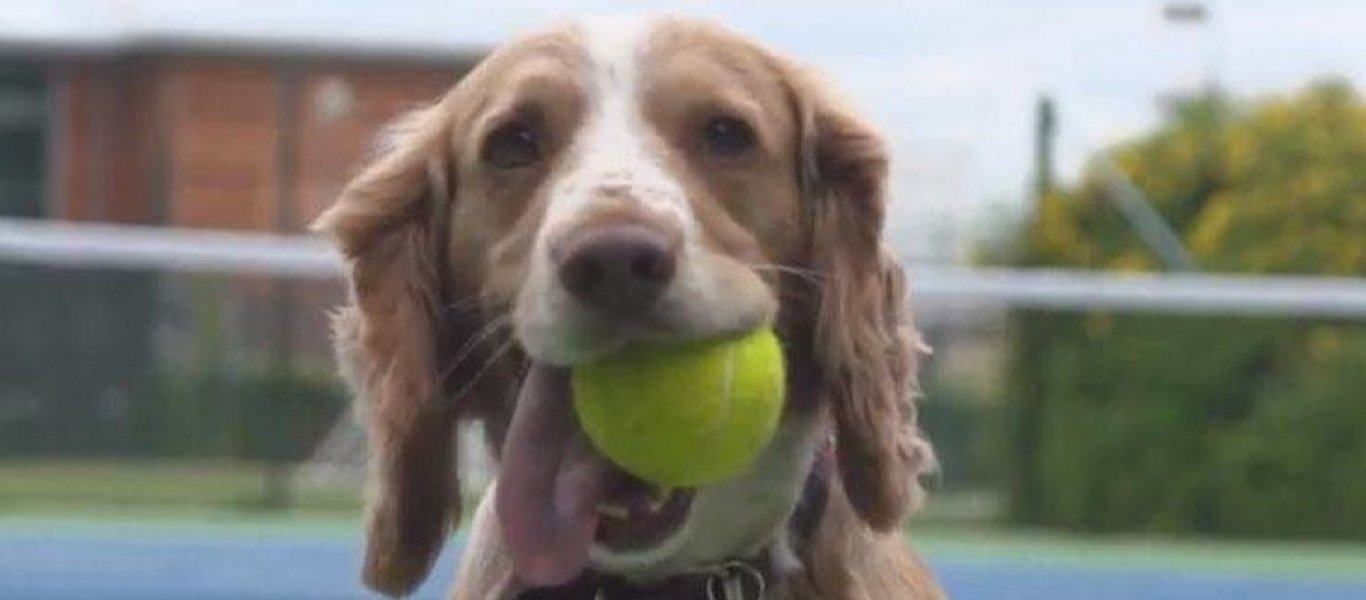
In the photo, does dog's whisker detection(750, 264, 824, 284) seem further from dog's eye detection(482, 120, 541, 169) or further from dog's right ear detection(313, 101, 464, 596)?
dog's right ear detection(313, 101, 464, 596)

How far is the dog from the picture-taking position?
3809 mm

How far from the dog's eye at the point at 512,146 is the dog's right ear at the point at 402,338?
170 mm

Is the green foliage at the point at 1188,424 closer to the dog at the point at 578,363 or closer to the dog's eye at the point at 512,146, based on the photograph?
the dog at the point at 578,363

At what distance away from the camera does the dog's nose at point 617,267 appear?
3541 millimetres

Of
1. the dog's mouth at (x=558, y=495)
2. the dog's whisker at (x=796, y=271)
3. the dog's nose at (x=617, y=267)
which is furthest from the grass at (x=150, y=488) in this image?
the dog's nose at (x=617, y=267)

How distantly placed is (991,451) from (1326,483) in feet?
3.50

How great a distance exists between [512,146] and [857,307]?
1.49 feet

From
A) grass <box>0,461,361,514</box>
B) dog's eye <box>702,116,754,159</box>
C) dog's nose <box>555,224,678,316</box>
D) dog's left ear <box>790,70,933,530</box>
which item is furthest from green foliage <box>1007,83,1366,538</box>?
dog's nose <box>555,224,678,316</box>

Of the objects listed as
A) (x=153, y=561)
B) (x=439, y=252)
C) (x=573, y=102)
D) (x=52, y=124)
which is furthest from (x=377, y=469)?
(x=52, y=124)

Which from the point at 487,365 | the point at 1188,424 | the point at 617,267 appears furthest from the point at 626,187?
the point at 1188,424

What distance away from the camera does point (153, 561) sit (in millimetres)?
8062

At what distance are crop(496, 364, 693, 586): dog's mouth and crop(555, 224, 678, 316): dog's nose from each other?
0.23 m

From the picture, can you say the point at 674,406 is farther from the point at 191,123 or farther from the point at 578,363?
the point at 191,123

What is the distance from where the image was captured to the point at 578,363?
12.0 feet
